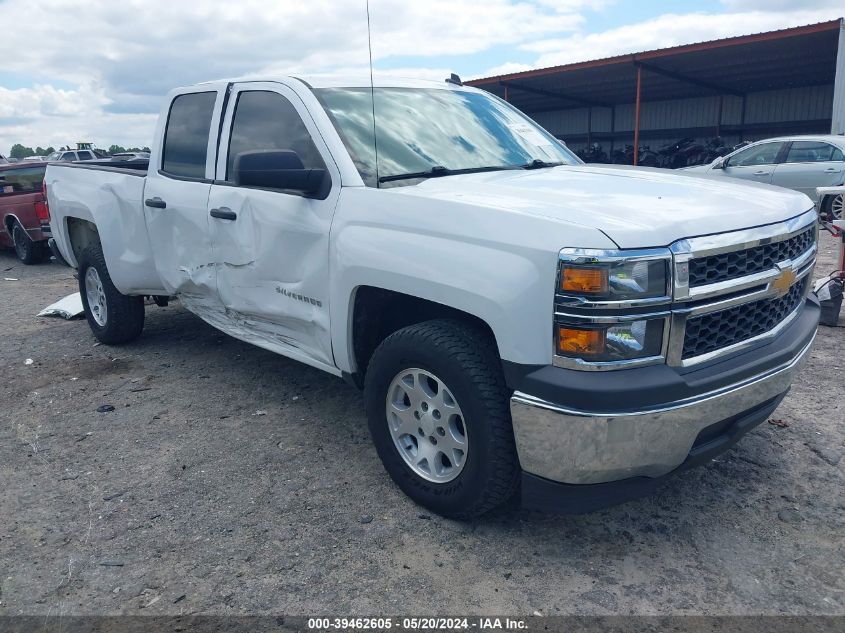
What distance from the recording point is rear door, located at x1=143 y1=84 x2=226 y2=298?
4266mm

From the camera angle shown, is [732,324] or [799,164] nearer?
[732,324]

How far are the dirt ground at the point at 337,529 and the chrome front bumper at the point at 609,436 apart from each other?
0.47 m

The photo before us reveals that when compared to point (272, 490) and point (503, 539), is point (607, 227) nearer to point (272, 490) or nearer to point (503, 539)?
point (503, 539)

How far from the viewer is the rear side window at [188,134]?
4.39 meters

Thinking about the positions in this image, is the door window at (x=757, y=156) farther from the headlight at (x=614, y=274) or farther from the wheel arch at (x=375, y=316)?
the headlight at (x=614, y=274)

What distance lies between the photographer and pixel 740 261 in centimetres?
263

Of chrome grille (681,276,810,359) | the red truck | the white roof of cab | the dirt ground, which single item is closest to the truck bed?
the dirt ground

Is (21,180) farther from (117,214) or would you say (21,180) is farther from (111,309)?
(117,214)

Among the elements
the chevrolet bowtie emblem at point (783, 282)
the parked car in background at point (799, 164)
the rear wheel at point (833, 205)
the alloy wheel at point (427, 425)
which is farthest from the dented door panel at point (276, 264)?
the rear wheel at point (833, 205)

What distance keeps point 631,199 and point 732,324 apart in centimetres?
61

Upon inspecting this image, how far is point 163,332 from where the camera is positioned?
629cm

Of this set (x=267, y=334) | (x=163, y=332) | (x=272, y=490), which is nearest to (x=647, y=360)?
(x=272, y=490)

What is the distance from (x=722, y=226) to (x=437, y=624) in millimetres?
1738

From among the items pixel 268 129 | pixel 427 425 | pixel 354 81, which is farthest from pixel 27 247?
pixel 427 425
